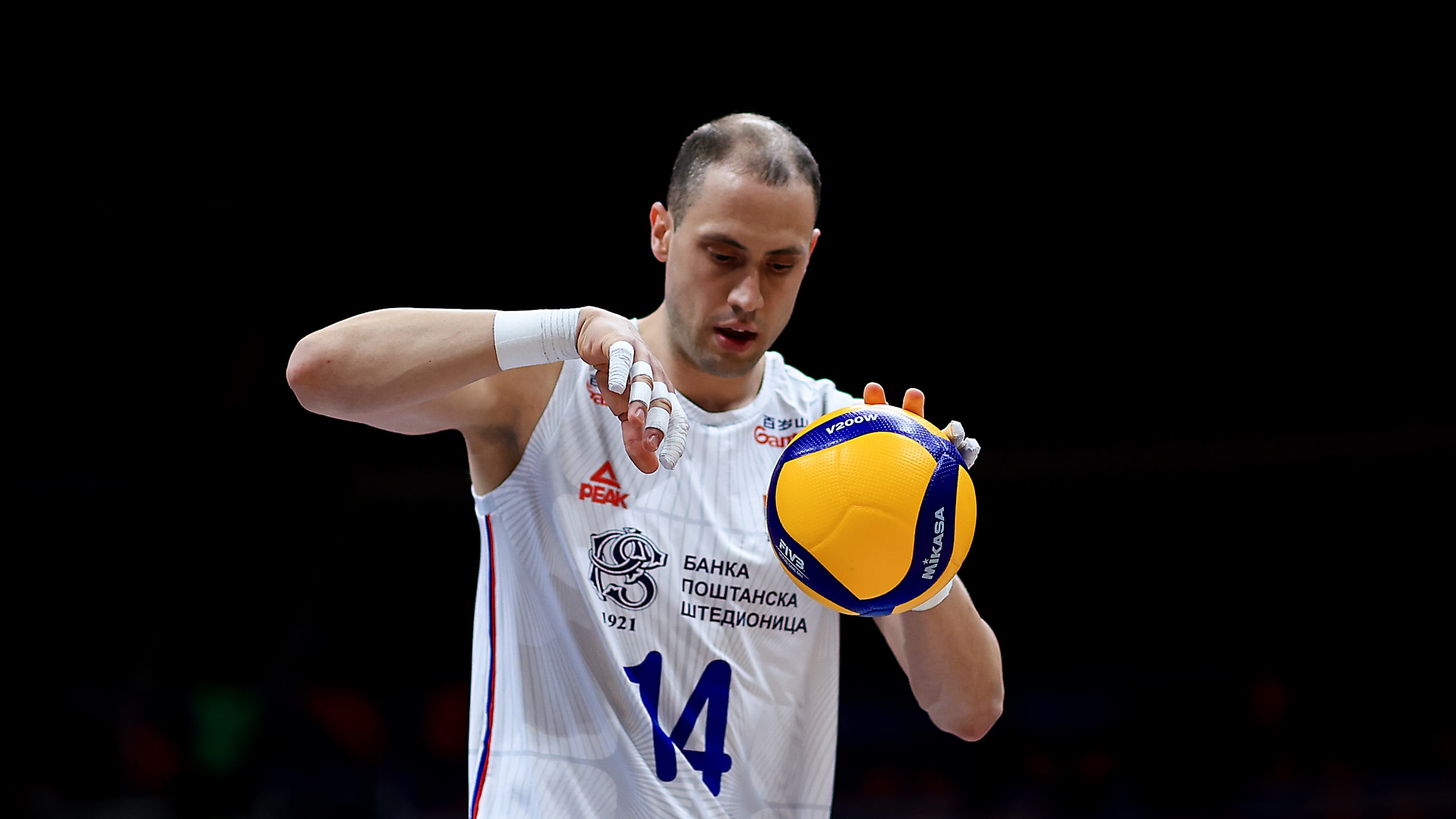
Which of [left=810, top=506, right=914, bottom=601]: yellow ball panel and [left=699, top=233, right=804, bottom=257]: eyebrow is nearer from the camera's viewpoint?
[left=810, top=506, right=914, bottom=601]: yellow ball panel

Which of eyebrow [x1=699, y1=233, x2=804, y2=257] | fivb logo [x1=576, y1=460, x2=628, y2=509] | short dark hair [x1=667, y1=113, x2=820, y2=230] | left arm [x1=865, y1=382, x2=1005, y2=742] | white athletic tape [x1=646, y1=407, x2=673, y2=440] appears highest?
short dark hair [x1=667, y1=113, x2=820, y2=230]

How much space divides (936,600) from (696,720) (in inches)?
23.0

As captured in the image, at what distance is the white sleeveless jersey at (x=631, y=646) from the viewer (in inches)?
104

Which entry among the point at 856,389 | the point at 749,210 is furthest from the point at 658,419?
the point at 856,389

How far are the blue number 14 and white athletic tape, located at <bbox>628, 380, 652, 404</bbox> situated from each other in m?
0.82

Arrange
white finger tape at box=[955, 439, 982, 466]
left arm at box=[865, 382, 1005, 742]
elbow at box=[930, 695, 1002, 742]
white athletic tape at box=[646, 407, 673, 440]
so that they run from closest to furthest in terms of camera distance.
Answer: white athletic tape at box=[646, 407, 673, 440] → white finger tape at box=[955, 439, 982, 466] → left arm at box=[865, 382, 1005, 742] → elbow at box=[930, 695, 1002, 742]

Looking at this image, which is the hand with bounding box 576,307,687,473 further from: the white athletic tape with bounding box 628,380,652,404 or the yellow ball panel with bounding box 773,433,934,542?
the yellow ball panel with bounding box 773,433,934,542

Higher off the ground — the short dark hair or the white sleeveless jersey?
the short dark hair

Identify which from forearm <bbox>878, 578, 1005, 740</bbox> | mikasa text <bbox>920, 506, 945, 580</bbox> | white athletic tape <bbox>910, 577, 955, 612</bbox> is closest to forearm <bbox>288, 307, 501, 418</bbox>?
mikasa text <bbox>920, 506, 945, 580</bbox>

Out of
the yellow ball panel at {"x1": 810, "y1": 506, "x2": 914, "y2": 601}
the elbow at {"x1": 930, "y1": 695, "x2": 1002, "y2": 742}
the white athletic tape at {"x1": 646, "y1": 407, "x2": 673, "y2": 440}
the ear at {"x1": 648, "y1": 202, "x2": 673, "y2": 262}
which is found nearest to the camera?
the white athletic tape at {"x1": 646, "y1": 407, "x2": 673, "y2": 440}

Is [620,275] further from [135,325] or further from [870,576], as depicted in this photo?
[870,576]

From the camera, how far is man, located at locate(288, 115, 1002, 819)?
265 centimetres

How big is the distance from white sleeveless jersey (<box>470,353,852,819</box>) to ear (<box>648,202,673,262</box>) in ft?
1.29

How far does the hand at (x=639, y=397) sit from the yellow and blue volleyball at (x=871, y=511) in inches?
13.9
